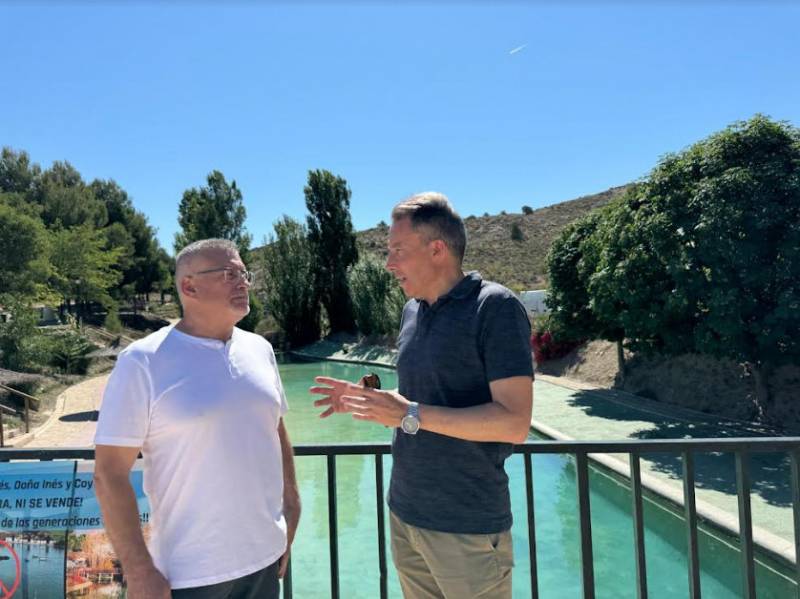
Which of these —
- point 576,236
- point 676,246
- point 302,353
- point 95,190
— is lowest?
point 302,353

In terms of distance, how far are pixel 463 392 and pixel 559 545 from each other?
246 inches

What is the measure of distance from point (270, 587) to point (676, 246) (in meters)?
8.90

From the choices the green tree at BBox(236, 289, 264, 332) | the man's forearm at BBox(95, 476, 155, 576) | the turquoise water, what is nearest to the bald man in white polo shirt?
the man's forearm at BBox(95, 476, 155, 576)

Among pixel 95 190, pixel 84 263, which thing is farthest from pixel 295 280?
pixel 95 190

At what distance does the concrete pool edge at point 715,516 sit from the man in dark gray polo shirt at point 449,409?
10.8 feet

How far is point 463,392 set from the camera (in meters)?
1.38

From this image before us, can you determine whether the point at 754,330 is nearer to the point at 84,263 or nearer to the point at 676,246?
the point at 676,246

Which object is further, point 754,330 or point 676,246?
point 676,246

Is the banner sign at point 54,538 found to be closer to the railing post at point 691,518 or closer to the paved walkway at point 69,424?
the railing post at point 691,518

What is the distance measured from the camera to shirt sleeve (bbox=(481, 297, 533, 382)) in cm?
127

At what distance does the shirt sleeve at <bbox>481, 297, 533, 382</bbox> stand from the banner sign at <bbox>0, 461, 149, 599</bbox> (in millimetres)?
1345

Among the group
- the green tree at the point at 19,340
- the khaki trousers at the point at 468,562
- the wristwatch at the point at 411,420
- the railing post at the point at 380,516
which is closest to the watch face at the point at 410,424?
the wristwatch at the point at 411,420

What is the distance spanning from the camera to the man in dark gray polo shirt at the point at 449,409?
50.4 inches

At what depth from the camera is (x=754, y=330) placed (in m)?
7.67
